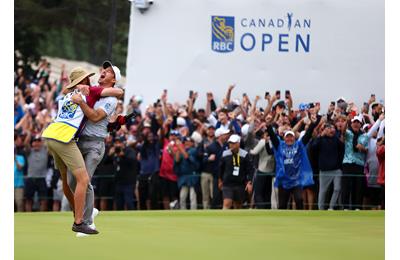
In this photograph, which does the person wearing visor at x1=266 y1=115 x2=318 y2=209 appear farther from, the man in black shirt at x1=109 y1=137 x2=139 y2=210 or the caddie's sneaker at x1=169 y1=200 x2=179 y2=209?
the man in black shirt at x1=109 y1=137 x2=139 y2=210

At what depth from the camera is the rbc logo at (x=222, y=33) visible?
21.0 metres

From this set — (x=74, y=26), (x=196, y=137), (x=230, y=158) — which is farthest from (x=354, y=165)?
(x=74, y=26)

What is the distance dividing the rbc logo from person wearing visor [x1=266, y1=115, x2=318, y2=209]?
3.98 metres

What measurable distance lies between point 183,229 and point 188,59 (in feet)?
32.7

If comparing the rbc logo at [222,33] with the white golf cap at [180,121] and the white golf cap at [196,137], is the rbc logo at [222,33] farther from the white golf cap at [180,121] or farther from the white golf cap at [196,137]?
the white golf cap at [196,137]

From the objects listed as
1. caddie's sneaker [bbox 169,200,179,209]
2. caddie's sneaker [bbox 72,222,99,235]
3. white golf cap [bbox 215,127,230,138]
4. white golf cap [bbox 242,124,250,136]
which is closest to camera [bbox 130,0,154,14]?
white golf cap [bbox 215,127,230,138]

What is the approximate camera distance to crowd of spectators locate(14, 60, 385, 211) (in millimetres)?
17078

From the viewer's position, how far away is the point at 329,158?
17.2 meters

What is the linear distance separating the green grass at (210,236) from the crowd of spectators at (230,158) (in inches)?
83.5

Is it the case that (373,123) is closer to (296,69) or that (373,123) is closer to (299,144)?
(299,144)

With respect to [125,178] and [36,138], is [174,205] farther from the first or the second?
[36,138]

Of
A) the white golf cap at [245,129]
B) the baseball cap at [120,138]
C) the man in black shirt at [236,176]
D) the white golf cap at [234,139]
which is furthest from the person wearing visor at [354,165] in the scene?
the baseball cap at [120,138]

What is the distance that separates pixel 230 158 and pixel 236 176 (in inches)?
12.2

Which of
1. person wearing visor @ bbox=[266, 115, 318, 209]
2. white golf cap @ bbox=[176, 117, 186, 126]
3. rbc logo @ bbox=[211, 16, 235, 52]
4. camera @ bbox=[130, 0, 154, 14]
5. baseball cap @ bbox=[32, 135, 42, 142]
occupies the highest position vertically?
camera @ bbox=[130, 0, 154, 14]
